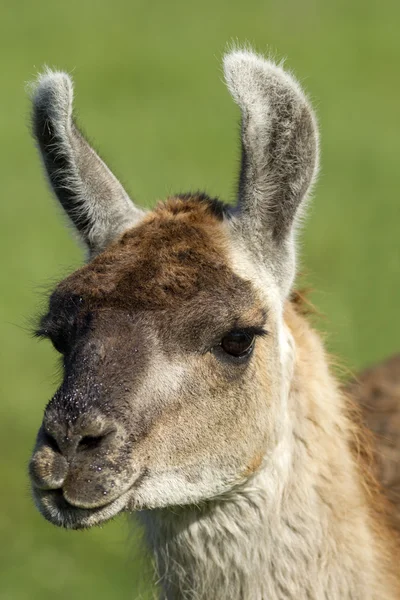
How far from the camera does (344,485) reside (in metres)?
5.15

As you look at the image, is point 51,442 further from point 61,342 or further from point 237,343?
point 237,343

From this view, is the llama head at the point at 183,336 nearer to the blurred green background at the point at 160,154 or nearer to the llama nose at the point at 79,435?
the llama nose at the point at 79,435

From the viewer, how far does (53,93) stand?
5.23 m

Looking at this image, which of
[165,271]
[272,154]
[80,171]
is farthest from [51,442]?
[272,154]

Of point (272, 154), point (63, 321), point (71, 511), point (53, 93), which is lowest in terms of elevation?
point (71, 511)

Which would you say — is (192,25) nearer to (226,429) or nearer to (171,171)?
(171,171)

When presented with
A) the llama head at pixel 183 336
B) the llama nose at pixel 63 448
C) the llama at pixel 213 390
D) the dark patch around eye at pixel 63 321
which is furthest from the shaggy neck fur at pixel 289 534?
the dark patch around eye at pixel 63 321

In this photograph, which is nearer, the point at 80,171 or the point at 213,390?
the point at 213,390

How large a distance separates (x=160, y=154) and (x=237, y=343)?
56.5 feet

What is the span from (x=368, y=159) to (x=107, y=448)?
17899 millimetres

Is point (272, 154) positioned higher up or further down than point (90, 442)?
higher up

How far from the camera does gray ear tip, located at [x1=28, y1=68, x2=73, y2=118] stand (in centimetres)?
519

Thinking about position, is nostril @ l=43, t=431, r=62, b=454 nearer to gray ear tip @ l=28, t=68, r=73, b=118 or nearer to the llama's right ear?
the llama's right ear

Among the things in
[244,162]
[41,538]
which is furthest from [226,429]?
[41,538]
